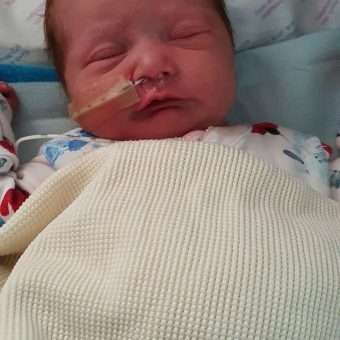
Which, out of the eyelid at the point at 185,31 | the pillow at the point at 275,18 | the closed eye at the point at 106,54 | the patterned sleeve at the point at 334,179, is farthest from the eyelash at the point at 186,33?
the patterned sleeve at the point at 334,179

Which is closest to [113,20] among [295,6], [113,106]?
[113,106]

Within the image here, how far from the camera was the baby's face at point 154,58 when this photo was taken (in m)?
1.12

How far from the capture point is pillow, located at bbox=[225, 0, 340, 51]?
146 centimetres

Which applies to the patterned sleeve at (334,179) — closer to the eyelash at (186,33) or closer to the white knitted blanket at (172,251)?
the white knitted blanket at (172,251)

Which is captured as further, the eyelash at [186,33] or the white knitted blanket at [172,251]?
the eyelash at [186,33]

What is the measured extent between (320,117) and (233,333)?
2.65 ft

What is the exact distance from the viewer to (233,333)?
28.5 inches

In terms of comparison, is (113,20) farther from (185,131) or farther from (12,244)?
(12,244)

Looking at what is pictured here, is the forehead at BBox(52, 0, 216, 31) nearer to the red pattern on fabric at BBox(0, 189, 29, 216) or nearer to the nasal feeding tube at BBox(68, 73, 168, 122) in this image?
the nasal feeding tube at BBox(68, 73, 168, 122)

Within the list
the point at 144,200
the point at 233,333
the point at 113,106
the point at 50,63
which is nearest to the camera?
the point at 233,333

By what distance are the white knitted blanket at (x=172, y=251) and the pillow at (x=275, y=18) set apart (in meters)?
0.63

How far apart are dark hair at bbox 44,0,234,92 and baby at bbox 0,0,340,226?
12 millimetres

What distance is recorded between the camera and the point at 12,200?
1.08 metres

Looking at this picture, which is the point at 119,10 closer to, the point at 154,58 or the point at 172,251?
the point at 154,58
